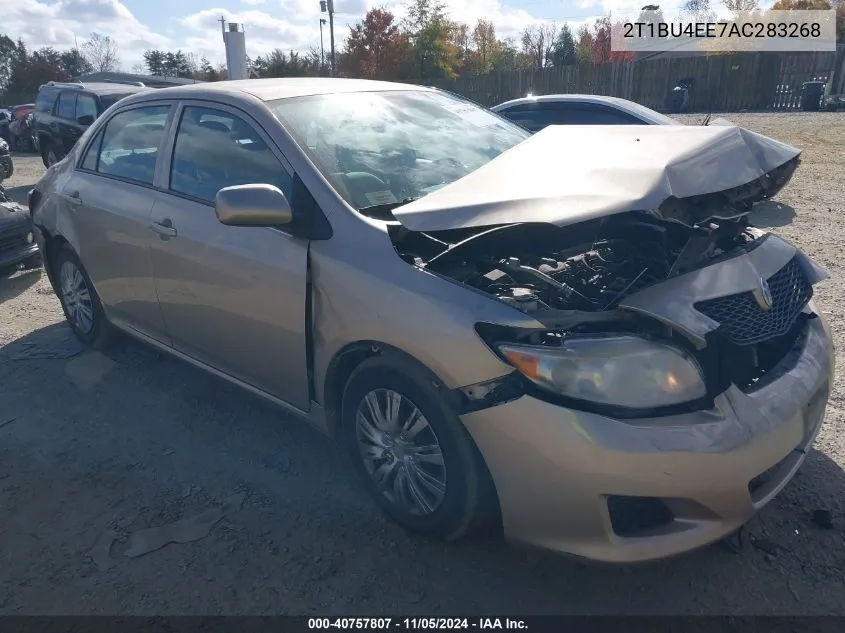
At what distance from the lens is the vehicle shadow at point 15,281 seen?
6570 mm

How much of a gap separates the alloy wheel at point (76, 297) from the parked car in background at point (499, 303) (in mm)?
1175

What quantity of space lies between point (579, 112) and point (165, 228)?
569cm

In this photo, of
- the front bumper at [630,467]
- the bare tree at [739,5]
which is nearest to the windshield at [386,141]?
the front bumper at [630,467]

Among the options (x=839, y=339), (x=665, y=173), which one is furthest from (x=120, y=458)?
(x=839, y=339)

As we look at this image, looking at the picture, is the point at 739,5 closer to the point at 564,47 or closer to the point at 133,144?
the point at 564,47

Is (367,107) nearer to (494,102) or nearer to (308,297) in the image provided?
(308,297)

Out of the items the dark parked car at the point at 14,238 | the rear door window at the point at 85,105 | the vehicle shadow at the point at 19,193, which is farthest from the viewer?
the rear door window at the point at 85,105

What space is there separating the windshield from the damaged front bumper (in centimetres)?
125

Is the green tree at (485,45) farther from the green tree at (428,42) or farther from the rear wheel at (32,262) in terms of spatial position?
the rear wheel at (32,262)

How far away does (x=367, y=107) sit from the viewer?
351 centimetres

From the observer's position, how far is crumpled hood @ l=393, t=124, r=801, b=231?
Answer: 2.42m

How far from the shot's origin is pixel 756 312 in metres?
2.47

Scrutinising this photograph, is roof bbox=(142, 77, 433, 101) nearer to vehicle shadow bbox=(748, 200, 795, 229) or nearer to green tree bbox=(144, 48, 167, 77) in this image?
vehicle shadow bbox=(748, 200, 795, 229)

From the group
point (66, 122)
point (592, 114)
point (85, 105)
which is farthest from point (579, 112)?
point (66, 122)
